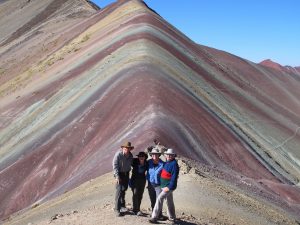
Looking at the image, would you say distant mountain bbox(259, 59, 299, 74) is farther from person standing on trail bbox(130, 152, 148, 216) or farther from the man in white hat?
the man in white hat

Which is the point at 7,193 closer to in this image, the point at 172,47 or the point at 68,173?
the point at 68,173

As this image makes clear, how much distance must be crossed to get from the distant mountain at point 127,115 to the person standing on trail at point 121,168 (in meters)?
7.17

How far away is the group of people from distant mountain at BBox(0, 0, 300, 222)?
283 inches

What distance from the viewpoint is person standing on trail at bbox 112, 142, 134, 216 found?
1323cm

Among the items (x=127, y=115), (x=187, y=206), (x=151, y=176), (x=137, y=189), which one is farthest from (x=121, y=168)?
(x=127, y=115)

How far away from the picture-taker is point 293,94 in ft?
229

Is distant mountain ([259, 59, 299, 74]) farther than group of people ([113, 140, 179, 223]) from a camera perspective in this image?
Yes

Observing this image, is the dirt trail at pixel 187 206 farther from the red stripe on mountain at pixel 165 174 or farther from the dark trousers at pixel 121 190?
the red stripe on mountain at pixel 165 174

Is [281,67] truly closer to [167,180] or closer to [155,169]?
[155,169]

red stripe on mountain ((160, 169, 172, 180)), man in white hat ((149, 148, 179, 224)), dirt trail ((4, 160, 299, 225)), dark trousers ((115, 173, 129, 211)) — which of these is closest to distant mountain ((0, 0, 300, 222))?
dirt trail ((4, 160, 299, 225))

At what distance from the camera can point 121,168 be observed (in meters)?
13.4

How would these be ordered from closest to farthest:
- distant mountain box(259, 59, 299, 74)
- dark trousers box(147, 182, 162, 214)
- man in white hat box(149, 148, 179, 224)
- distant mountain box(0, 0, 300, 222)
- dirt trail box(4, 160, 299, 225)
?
man in white hat box(149, 148, 179, 224) < dark trousers box(147, 182, 162, 214) < dirt trail box(4, 160, 299, 225) < distant mountain box(0, 0, 300, 222) < distant mountain box(259, 59, 299, 74)

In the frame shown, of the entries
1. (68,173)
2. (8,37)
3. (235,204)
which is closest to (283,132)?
(68,173)

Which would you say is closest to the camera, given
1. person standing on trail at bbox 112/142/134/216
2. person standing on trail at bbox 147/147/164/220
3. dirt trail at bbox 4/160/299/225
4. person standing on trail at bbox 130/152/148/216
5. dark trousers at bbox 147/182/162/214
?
person standing on trail at bbox 147/147/164/220
